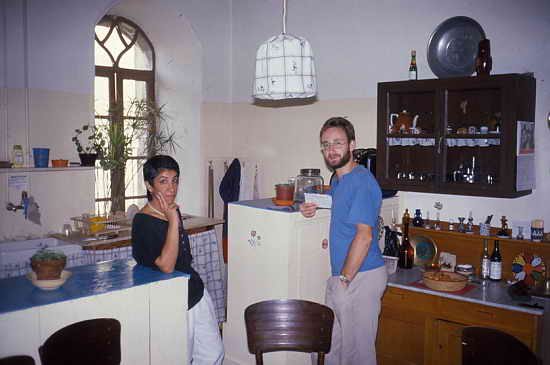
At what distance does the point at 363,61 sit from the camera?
4.25m

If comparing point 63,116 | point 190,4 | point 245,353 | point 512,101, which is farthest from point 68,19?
point 512,101

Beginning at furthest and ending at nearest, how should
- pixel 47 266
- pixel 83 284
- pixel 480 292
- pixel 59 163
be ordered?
pixel 59 163, pixel 480 292, pixel 83 284, pixel 47 266

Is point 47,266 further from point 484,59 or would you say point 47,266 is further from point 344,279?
point 484,59

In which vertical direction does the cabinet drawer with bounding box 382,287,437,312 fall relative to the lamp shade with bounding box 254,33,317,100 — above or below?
below

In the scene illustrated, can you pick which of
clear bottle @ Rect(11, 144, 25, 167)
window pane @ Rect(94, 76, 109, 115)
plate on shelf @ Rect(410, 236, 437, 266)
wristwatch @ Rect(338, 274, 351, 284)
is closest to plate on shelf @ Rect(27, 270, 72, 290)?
wristwatch @ Rect(338, 274, 351, 284)

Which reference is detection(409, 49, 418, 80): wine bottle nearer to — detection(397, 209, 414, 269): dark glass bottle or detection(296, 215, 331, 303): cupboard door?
detection(397, 209, 414, 269): dark glass bottle

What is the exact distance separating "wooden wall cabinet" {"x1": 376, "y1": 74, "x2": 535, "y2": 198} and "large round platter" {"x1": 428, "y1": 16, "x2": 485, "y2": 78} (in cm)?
18

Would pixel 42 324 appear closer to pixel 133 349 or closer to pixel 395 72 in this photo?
pixel 133 349

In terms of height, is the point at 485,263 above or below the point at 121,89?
below

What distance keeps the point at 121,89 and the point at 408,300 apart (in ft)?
10.8

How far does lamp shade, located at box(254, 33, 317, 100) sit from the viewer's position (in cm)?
238

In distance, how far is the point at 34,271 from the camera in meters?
2.10

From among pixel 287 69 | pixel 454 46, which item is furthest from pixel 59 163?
pixel 454 46

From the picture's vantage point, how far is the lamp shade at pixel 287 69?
2.38 m
